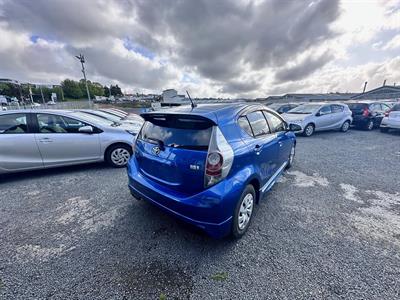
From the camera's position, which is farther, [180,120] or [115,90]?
[115,90]

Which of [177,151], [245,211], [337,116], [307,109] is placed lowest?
[245,211]

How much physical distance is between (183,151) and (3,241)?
2566mm

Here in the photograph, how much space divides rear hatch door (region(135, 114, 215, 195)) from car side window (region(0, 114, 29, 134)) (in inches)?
131

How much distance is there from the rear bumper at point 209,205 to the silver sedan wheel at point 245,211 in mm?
240

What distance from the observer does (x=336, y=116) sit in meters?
9.20

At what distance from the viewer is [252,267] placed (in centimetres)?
199

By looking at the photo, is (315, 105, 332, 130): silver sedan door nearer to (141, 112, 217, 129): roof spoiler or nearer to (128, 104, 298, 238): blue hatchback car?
(128, 104, 298, 238): blue hatchback car

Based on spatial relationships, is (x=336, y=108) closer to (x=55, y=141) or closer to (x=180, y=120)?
(x=180, y=120)

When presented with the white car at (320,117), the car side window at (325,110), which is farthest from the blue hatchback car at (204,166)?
the car side window at (325,110)

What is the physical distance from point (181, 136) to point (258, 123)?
1308mm

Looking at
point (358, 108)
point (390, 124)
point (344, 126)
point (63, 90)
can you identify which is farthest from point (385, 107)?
point (63, 90)

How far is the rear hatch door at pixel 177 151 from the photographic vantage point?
2.02 meters

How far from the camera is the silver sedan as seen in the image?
156 inches

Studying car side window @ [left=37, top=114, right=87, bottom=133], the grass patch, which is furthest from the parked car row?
car side window @ [left=37, top=114, right=87, bottom=133]
